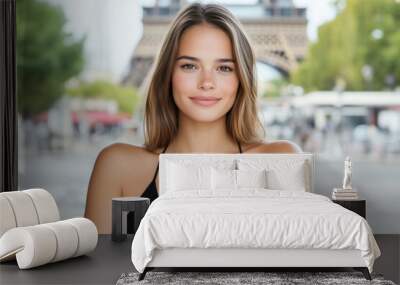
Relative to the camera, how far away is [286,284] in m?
4.79

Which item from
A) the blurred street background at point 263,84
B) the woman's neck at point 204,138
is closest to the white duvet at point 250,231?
the woman's neck at point 204,138

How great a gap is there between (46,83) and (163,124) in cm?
151

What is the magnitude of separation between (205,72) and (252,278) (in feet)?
9.20

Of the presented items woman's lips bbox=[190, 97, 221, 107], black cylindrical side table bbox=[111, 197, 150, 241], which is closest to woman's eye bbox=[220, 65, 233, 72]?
woman's lips bbox=[190, 97, 221, 107]

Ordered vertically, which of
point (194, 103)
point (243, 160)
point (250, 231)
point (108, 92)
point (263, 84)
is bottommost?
point (250, 231)

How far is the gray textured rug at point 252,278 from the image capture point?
16.0 ft

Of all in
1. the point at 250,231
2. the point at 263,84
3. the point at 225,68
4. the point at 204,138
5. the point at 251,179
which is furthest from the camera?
the point at 263,84

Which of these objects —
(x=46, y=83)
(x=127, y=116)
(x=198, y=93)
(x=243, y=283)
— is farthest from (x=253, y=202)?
(x=46, y=83)

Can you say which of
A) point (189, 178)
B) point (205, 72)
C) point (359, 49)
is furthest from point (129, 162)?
point (359, 49)

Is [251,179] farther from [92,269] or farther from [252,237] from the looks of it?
[92,269]

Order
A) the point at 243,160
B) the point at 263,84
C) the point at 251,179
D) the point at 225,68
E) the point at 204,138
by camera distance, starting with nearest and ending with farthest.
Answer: the point at 251,179, the point at 243,160, the point at 225,68, the point at 204,138, the point at 263,84

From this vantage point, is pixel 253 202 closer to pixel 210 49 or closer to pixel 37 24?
pixel 210 49

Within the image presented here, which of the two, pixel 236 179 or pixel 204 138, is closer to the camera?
pixel 236 179

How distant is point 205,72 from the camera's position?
23.7 ft
